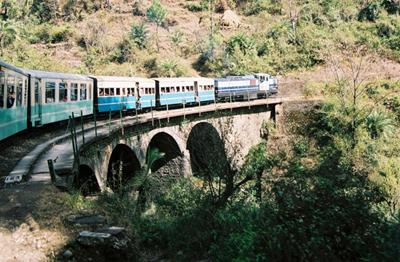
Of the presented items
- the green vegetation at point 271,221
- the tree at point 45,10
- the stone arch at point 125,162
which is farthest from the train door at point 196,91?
the tree at point 45,10

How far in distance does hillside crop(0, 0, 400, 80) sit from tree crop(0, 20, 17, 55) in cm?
10

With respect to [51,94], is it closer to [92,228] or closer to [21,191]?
[21,191]

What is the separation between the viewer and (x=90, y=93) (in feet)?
73.5

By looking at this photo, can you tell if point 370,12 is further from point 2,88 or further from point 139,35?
point 2,88

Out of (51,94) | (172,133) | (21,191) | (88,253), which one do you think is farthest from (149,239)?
(172,133)

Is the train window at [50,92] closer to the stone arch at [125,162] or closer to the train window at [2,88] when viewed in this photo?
the stone arch at [125,162]

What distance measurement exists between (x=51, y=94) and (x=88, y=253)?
12157 millimetres

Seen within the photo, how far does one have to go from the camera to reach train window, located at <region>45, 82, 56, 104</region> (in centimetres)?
1752

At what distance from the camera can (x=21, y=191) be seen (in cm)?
932

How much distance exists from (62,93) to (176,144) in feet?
22.4

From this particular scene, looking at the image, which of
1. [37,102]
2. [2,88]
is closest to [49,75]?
[37,102]

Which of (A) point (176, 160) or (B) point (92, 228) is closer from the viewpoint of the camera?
(B) point (92, 228)

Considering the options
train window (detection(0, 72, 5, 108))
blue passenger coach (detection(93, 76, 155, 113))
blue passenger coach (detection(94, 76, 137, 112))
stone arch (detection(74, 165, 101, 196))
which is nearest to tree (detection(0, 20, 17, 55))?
blue passenger coach (detection(93, 76, 155, 113))

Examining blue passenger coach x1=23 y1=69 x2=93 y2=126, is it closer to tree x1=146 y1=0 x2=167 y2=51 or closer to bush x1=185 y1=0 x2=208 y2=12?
tree x1=146 y1=0 x2=167 y2=51
